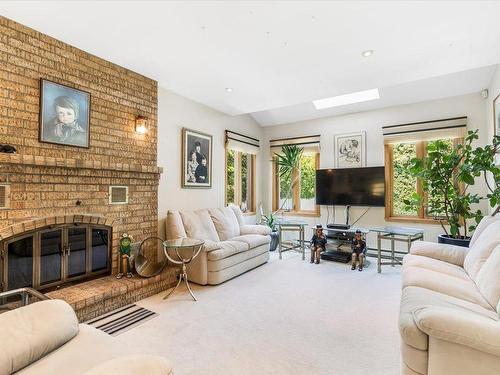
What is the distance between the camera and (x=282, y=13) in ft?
7.30

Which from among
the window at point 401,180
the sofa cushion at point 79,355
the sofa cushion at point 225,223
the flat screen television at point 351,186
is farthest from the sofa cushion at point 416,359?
the window at point 401,180

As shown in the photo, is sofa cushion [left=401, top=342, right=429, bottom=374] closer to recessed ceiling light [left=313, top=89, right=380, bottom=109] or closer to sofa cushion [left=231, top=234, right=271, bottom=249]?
sofa cushion [left=231, top=234, right=271, bottom=249]

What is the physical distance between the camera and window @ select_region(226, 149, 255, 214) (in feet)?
17.9

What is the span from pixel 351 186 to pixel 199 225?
2791mm

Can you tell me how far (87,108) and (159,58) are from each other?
0.94 m

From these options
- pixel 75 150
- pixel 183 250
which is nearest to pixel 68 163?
pixel 75 150

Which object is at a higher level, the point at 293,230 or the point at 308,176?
the point at 308,176

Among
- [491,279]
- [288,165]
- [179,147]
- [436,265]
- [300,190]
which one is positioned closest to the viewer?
[491,279]

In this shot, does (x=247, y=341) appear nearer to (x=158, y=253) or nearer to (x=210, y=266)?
(x=210, y=266)

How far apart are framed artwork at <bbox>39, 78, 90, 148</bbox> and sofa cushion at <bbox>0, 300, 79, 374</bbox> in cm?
185

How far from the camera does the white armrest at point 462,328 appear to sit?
1240mm

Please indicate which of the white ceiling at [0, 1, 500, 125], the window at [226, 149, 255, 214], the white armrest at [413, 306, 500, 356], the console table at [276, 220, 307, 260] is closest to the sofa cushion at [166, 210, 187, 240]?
the window at [226, 149, 255, 214]

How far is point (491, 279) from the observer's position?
190cm

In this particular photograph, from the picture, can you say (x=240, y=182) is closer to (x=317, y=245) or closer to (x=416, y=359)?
(x=317, y=245)
